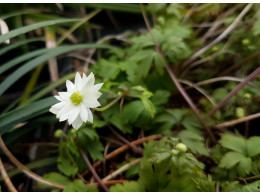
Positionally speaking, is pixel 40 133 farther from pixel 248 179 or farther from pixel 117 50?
pixel 248 179

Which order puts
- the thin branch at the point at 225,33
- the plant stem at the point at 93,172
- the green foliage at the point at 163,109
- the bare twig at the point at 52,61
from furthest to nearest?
the bare twig at the point at 52,61, the thin branch at the point at 225,33, the plant stem at the point at 93,172, the green foliage at the point at 163,109

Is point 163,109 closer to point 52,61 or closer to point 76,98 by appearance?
point 76,98

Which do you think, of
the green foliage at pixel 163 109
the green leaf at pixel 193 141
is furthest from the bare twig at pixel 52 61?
the green leaf at pixel 193 141

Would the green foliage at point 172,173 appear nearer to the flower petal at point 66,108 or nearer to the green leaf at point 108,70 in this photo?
the flower petal at point 66,108

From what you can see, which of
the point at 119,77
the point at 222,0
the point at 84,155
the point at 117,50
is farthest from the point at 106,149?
the point at 222,0

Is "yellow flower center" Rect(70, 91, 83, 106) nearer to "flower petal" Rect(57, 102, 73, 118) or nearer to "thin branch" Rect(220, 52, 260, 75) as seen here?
"flower petal" Rect(57, 102, 73, 118)

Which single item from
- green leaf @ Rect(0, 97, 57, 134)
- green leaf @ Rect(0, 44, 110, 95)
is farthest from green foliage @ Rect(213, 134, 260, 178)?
green leaf @ Rect(0, 44, 110, 95)
